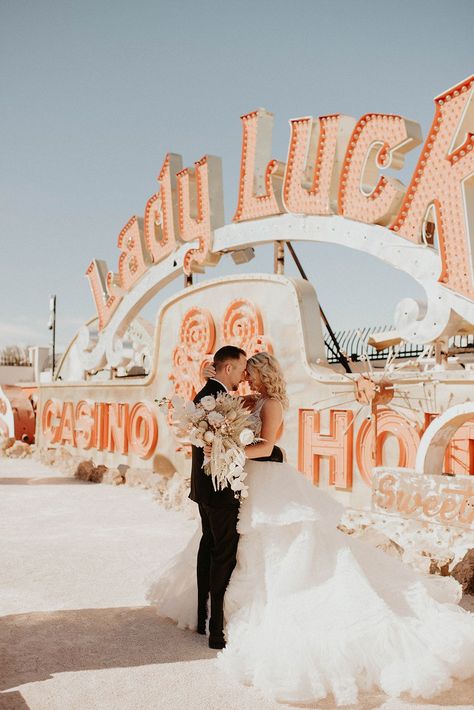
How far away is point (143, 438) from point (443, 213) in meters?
7.69

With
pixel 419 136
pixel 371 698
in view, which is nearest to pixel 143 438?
pixel 419 136

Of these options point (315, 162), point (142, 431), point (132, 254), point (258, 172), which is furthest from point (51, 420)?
point (315, 162)

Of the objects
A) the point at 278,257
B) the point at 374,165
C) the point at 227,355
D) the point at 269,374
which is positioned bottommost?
the point at 269,374

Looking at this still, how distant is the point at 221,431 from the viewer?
4168 mm

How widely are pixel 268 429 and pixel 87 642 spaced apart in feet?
6.40

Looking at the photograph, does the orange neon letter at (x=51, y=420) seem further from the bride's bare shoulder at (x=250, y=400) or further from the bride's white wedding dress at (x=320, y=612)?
the bride's bare shoulder at (x=250, y=400)

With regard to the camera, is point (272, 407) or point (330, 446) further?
point (330, 446)

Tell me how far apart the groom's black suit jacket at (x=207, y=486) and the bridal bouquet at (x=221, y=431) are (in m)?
0.07

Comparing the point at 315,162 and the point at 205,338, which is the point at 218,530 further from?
the point at 205,338

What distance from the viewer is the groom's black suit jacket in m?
4.28

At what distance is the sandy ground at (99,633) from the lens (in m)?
3.54

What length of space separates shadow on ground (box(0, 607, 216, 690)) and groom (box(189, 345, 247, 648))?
1.05 ft

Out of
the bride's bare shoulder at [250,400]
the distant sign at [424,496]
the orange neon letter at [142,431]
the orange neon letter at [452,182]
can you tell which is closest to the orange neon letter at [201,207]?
the orange neon letter at [142,431]

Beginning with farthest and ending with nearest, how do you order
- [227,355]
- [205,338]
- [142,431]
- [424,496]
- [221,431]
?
[142,431] < [205,338] < [424,496] < [227,355] < [221,431]
